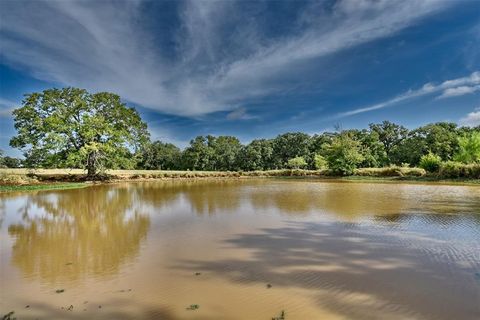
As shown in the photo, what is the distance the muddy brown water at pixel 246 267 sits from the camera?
162 inches

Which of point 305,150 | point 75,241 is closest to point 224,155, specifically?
point 305,150

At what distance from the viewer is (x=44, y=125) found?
107 ft

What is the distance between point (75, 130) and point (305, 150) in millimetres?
58286

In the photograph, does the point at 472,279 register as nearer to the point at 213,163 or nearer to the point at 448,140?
the point at 448,140

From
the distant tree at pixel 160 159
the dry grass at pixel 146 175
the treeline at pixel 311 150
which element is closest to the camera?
the dry grass at pixel 146 175

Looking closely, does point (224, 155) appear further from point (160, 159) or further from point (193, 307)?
point (193, 307)

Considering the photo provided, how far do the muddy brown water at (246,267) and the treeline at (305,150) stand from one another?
3975 centimetres

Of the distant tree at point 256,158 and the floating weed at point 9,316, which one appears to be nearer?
the floating weed at point 9,316

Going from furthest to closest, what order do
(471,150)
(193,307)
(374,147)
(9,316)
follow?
(374,147) → (471,150) → (193,307) → (9,316)

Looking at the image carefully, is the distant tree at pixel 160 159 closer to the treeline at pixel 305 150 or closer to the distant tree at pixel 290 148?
the treeline at pixel 305 150

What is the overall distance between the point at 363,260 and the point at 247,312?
3.06 m

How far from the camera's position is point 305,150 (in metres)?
79.8

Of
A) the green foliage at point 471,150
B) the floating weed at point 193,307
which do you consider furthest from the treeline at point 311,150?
the floating weed at point 193,307

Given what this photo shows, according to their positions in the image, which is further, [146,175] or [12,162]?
[12,162]
